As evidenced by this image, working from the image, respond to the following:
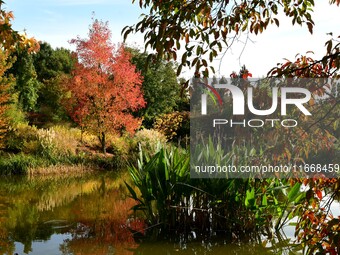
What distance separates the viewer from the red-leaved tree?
647 inches

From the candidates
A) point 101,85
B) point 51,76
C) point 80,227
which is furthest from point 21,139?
point 51,76

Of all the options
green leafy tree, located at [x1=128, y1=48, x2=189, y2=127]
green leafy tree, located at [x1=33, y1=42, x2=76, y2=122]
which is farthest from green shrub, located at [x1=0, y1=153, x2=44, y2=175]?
green leafy tree, located at [x1=128, y1=48, x2=189, y2=127]

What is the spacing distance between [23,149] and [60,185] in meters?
4.41

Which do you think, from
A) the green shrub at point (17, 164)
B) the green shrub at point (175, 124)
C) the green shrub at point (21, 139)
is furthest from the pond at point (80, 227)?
the green shrub at point (175, 124)

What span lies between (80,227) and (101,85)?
1020cm

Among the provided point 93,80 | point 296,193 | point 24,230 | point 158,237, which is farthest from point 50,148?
point 296,193

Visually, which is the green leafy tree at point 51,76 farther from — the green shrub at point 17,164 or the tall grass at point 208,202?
the tall grass at point 208,202

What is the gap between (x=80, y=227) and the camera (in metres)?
6.94

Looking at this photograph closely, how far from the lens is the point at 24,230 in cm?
685

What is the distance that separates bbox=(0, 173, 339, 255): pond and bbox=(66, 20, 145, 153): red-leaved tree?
5747 millimetres

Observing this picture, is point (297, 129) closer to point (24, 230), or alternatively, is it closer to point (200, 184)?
point (200, 184)

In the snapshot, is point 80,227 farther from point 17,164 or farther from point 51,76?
point 51,76

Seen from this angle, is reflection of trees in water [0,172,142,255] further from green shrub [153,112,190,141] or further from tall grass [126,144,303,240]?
green shrub [153,112,190,141]

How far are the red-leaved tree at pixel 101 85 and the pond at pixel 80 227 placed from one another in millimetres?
5747
